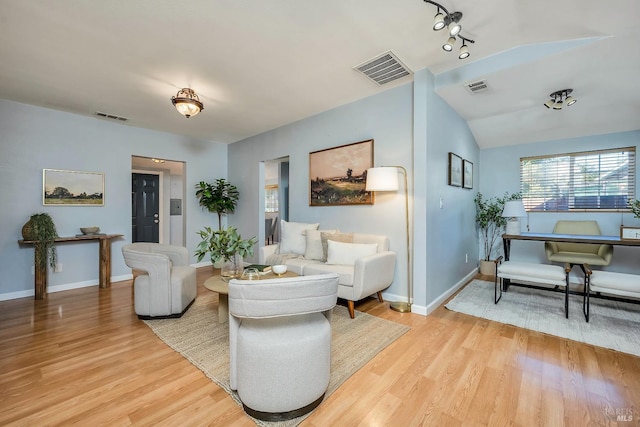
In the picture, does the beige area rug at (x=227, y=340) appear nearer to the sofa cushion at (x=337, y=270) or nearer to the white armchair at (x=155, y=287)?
the white armchair at (x=155, y=287)

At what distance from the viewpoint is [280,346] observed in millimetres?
1351

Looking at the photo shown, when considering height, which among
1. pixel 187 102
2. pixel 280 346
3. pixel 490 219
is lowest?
pixel 280 346

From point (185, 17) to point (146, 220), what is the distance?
19.1 ft

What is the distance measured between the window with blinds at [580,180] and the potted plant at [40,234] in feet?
23.8

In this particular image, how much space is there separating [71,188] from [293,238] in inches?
139

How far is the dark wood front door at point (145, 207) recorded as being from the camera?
639 centimetres

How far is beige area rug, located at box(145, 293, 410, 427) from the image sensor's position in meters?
1.85

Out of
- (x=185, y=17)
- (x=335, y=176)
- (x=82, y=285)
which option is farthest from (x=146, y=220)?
(x=185, y=17)

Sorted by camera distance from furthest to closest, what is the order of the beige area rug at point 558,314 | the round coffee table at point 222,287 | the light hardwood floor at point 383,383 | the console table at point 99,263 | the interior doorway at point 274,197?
the interior doorway at point 274,197 → the console table at point 99,263 → the round coffee table at point 222,287 → the beige area rug at point 558,314 → the light hardwood floor at point 383,383

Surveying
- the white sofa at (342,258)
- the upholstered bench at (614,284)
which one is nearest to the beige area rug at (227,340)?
the white sofa at (342,258)

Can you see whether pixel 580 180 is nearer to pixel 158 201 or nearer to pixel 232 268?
pixel 232 268

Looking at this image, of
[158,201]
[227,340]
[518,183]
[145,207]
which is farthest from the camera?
[158,201]

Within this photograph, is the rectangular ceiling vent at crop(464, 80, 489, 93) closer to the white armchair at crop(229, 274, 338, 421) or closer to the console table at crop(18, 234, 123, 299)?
the white armchair at crop(229, 274, 338, 421)

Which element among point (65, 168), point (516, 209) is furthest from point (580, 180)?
point (65, 168)
